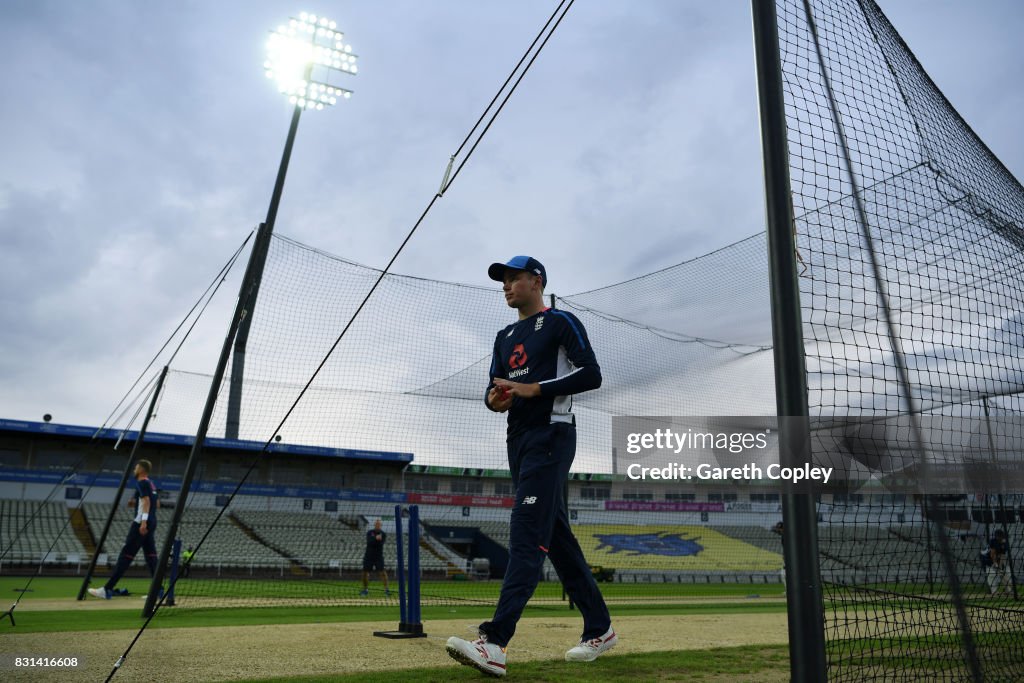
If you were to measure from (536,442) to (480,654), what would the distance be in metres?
0.97

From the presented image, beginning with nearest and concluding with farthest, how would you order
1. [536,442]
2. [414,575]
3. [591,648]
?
[536,442]
[591,648]
[414,575]

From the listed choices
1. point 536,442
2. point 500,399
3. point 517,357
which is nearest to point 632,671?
point 536,442

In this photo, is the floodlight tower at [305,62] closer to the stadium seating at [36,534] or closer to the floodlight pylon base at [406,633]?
the floodlight pylon base at [406,633]

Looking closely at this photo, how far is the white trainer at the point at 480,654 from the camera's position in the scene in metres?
2.78

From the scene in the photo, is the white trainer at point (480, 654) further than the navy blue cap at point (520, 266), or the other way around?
the navy blue cap at point (520, 266)

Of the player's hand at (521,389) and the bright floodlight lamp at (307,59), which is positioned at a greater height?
the bright floodlight lamp at (307,59)

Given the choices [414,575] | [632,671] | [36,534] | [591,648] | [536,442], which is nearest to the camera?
[632,671]

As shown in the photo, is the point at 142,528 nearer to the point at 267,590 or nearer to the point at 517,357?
the point at 267,590

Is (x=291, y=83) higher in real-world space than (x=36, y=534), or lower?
higher

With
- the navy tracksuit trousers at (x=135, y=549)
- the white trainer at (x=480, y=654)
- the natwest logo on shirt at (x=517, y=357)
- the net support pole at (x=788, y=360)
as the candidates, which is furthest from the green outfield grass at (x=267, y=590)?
the net support pole at (x=788, y=360)

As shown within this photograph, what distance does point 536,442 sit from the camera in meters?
3.34

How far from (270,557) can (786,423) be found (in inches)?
1108

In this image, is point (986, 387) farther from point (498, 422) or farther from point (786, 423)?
point (498, 422)

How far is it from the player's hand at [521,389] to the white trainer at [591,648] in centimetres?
129
